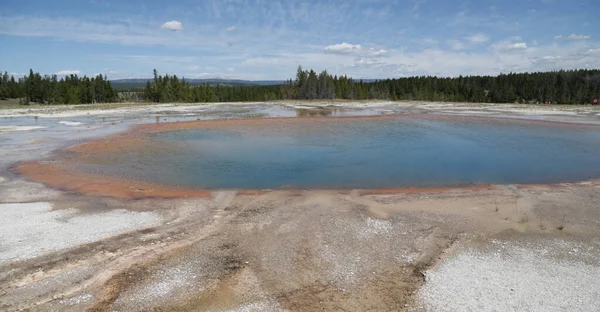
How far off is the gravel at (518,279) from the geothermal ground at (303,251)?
0.09 feet

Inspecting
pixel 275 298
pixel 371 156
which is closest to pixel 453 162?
pixel 371 156

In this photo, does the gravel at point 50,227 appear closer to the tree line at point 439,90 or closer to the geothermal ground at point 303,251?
the geothermal ground at point 303,251

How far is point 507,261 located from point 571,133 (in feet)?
78.3

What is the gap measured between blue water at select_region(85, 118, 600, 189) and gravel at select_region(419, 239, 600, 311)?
5357 mm

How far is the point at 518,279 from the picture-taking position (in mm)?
6234

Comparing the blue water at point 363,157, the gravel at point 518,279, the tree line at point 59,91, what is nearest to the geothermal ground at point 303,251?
the gravel at point 518,279

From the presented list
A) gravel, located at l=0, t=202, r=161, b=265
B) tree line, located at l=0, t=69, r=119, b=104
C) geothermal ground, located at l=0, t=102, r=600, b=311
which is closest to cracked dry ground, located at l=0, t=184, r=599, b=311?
geothermal ground, located at l=0, t=102, r=600, b=311

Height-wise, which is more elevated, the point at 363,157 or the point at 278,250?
the point at 363,157

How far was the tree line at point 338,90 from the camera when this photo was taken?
75312 mm

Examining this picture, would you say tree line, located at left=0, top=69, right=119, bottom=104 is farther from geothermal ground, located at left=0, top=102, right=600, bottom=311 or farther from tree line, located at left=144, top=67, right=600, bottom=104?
geothermal ground, located at left=0, top=102, right=600, bottom=311

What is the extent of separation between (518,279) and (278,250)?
13.0ft

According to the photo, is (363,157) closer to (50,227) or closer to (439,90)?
(50,227)

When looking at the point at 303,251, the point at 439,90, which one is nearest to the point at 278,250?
the point at 303,251

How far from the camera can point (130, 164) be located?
1602cm
